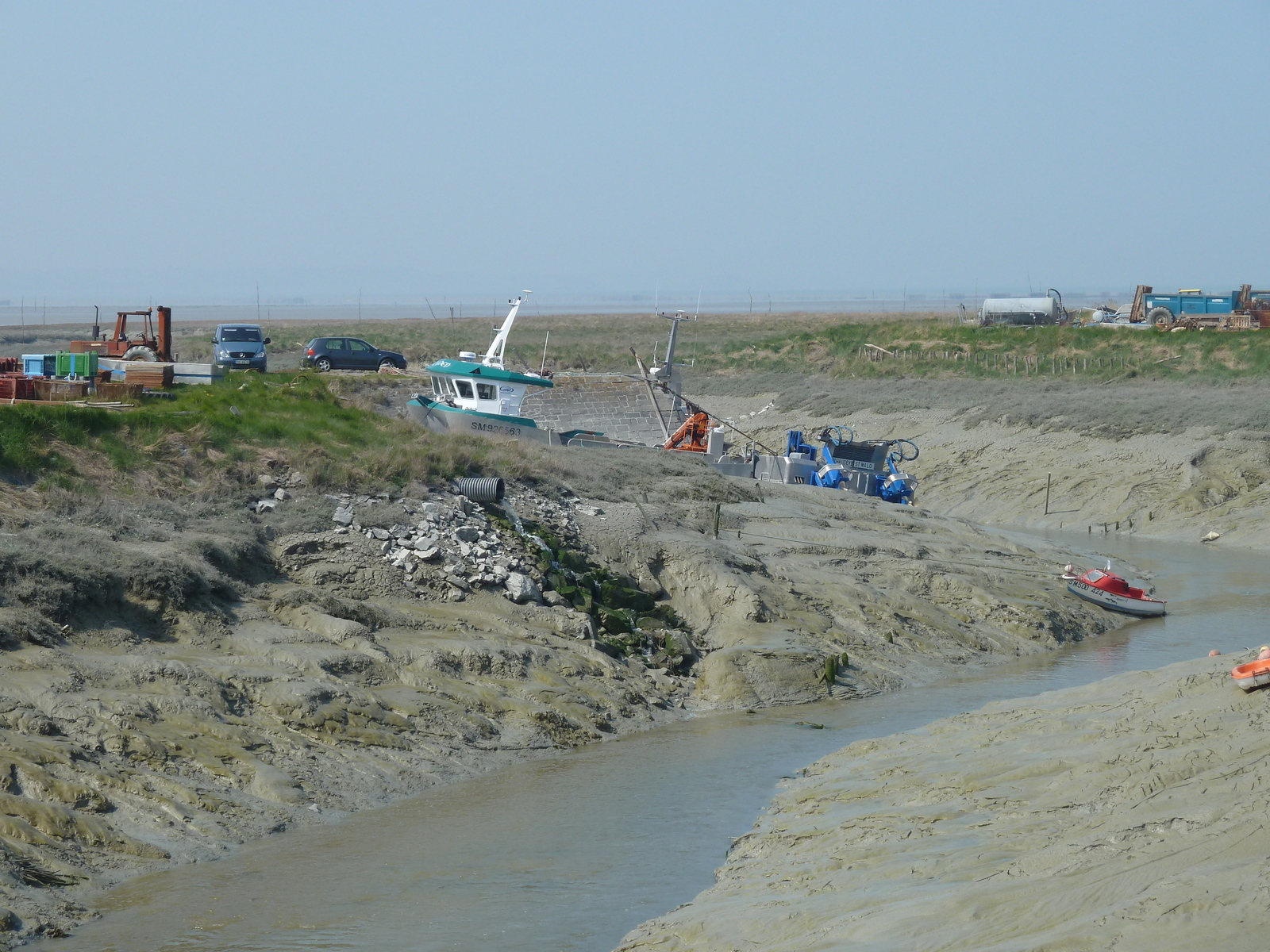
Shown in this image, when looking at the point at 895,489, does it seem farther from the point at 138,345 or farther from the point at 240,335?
the point at 240,335

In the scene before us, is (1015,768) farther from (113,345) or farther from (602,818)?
(113,345)

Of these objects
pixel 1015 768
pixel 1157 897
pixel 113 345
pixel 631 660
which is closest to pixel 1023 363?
pixel 113 345

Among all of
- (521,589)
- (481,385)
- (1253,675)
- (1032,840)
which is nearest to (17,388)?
(521,589)

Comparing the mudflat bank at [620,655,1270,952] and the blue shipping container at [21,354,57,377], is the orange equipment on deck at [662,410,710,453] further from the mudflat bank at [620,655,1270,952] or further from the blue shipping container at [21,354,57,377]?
the mudflat bank at [620,655,1270,952]

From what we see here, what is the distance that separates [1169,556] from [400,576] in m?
19.2

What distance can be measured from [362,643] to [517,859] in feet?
15.9

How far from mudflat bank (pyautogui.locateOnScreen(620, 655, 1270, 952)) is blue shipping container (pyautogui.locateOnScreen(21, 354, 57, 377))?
17.0m

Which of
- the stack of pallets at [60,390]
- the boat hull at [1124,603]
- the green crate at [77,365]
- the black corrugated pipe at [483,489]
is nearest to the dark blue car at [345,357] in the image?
the green crate at [77,365]

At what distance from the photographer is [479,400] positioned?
30859mm

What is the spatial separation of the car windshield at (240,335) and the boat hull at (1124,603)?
1050 inches

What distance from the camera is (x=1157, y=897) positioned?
23.7ft

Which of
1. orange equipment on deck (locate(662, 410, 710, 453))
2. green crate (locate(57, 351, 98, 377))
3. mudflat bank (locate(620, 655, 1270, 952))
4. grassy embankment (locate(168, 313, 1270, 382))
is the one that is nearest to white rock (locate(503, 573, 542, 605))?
mudflat bank (locate(620, 655, 1270, 952))

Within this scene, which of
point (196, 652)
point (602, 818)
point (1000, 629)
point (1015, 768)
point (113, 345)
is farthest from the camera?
point (113, 345)

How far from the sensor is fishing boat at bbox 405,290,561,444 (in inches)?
1191
